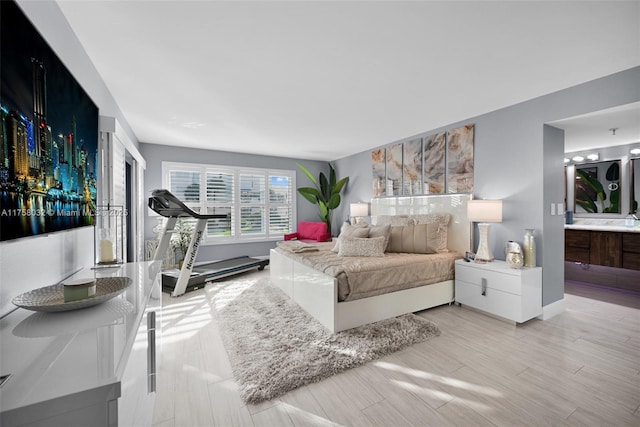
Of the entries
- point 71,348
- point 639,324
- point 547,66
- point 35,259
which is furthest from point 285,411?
point 639,324

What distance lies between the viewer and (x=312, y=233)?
5.54m

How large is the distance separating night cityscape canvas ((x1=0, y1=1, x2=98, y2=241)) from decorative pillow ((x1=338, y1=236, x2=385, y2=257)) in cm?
244

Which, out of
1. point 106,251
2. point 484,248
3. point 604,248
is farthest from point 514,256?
point 106,251

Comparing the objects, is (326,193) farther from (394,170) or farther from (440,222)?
(440,222)

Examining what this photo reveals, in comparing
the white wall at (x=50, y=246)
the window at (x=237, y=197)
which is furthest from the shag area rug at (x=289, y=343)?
the window at (x=237, y=197)

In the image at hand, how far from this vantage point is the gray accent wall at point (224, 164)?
4934mm

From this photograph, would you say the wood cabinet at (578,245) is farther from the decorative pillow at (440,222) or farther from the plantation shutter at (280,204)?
the plantation shutter at (280,204)

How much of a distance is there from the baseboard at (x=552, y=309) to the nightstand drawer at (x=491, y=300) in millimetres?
439

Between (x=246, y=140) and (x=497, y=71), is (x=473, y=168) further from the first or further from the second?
(x=246, y=140)

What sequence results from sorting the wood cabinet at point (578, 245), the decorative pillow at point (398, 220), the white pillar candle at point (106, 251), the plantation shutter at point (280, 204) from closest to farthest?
the white pillar candle at point (106, 251) < the decorative pillow at point (398, 220) < the wood cabinet at point (578, 245) < the plantation shutter at point (280, 204)

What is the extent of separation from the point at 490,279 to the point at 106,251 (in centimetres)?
361

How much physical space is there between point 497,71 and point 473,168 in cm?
140

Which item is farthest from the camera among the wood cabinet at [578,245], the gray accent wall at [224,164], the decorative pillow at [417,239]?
the gray accent wall at [224,164]

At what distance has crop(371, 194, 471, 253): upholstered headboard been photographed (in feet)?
11.6
